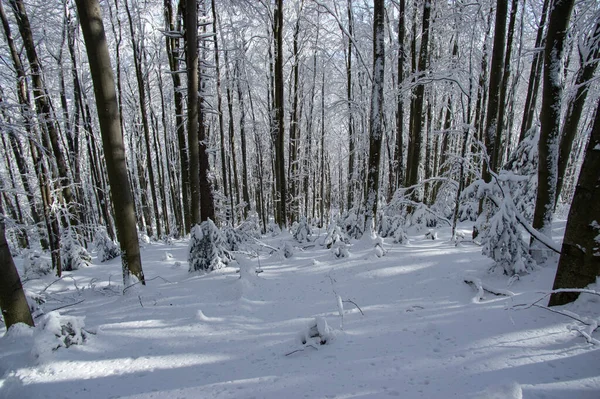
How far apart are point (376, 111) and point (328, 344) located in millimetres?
5455

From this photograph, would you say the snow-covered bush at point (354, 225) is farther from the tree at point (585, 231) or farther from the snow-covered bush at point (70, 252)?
the snow-covered bush at point (70, 252)

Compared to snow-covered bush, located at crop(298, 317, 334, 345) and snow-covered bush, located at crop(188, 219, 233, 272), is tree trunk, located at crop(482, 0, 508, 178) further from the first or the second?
snow-covered bush, located at crop(188, 219, 233, 272)

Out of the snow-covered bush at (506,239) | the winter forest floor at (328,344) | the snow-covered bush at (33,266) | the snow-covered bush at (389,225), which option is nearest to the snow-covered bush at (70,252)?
the snow-covered bush at (33,266)

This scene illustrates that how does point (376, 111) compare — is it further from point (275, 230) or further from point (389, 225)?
point (275, 230)

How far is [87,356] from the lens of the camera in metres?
3.13

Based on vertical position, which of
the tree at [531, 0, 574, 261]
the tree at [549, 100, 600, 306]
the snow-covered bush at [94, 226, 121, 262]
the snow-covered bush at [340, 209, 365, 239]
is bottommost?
the snow-covered bush at [94, 226, 121, 262]

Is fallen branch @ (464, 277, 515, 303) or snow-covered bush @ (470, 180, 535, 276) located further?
snow-covered bush @ (470, 180, 535, 276)

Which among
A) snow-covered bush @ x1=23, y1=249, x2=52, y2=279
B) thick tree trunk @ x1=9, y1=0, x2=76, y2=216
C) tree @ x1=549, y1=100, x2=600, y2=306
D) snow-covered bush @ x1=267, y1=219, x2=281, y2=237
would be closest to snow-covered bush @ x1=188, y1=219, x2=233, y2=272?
thick tree trunk @ x1=9, y1=0, x2=76, y2=216

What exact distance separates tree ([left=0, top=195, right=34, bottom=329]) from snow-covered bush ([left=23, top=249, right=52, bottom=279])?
5.15 m

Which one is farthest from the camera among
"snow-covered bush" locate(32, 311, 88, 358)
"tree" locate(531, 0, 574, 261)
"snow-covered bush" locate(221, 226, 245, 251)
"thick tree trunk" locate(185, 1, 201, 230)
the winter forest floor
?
"snow-covered bush" locate(221, 226, 245, 251)

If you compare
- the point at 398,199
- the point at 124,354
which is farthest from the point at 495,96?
the point at 124,354

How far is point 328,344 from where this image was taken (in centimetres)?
307

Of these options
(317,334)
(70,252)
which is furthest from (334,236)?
(70,252)

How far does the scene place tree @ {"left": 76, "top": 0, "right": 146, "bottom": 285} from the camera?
4.03m
